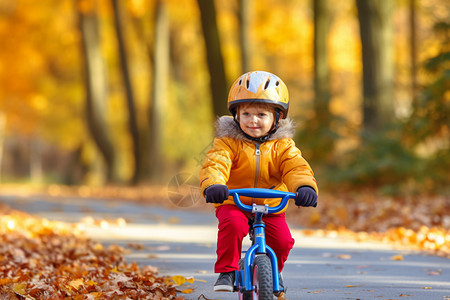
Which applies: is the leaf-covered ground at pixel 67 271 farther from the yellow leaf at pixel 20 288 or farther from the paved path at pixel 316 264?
Answer: the paved path at pixel 316 264

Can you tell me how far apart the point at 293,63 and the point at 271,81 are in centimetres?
3193

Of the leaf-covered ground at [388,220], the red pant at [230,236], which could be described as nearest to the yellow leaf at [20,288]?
the red pant at [230,236]

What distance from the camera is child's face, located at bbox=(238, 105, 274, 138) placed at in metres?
5.25

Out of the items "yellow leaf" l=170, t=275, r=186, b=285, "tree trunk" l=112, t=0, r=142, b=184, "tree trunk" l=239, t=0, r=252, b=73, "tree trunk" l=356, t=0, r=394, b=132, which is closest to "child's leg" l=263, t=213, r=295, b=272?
"yellow leaf" l=170, t=275, r=186, b=285

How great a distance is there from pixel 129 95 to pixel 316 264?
22.2 metres

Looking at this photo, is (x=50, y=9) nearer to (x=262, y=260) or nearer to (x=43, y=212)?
(x=43, y=212)

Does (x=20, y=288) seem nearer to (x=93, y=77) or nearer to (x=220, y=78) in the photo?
(x=220, y=78)

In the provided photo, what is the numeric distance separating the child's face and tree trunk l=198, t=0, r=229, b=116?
46.1 ft

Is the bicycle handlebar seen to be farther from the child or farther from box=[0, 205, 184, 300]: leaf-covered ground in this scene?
box=[0, 205, 184, 300]: leaf-covered ground

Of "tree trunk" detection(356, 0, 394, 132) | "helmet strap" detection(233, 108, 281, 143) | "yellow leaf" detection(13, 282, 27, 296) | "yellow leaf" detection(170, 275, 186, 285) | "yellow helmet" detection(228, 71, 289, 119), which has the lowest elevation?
"yellow leaf" detection(13, 282, 27, 296)

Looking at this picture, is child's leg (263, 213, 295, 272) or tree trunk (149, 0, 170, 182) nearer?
child's leg (263, 213, 295, 272)

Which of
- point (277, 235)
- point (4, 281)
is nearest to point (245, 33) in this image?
point (4, 281)

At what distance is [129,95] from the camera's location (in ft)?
95.9

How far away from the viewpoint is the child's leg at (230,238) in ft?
16.5
